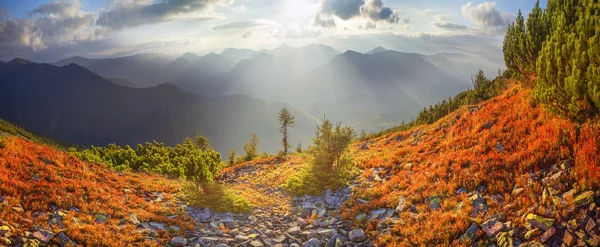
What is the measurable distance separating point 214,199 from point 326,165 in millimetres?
7684

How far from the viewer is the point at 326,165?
20047 millimetres

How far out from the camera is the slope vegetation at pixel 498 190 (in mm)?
8555

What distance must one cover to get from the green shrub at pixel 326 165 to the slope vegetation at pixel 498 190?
80.4 inches

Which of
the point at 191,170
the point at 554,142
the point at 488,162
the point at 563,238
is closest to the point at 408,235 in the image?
the point at 563,238

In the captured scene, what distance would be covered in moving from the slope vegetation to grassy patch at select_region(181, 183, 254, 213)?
5.56m

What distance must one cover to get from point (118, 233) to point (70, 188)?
13.4 feet

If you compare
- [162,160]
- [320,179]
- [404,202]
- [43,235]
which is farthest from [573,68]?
[162,160]

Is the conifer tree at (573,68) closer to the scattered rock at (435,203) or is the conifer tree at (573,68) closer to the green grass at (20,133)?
the scattered rock at (435,203)

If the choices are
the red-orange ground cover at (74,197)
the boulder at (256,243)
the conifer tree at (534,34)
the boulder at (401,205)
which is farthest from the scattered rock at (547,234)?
the conifer tree at (534,34)

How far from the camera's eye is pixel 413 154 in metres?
19.4

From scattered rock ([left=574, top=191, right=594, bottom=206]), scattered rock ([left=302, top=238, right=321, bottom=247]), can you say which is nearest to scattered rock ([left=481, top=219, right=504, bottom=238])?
scattered rock ([left=574, top=191, right=594, bottom=206])

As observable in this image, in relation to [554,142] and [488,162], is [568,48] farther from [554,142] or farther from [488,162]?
[488,162]

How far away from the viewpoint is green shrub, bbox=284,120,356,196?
1841 centimetres

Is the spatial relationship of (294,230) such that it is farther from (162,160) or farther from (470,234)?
(162,160)
